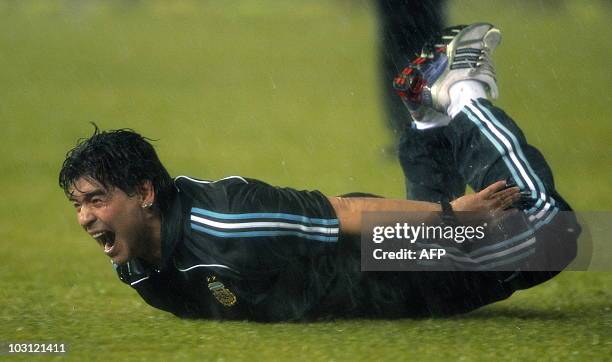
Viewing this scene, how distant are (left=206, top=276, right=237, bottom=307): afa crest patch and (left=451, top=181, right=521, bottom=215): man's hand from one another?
87cm

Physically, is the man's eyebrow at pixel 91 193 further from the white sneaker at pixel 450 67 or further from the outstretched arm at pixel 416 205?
the white sneaker at pixel 450 67

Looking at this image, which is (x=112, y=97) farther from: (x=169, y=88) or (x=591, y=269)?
(x=591, y=269)

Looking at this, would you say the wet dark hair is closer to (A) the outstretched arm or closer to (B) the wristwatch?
(A) the outstretched arm

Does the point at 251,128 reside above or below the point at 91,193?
above

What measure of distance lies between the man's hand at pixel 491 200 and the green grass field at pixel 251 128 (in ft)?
1.49

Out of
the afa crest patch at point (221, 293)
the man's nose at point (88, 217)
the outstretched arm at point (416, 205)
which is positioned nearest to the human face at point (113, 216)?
the man's nose at point (88, 217)

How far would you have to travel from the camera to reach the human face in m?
4.61

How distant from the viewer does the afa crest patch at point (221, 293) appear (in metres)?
4.67

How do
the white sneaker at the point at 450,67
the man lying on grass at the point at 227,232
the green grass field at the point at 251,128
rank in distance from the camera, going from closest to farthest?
the man lying on grass at the point at 227,232, the green grass field at the point at 251,128, the white sneaker at the point at 450,67

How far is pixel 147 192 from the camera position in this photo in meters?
4.70

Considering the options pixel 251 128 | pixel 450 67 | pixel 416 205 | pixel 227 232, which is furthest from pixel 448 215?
pixel 251 128

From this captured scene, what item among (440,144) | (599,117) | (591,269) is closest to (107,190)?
(440,144)

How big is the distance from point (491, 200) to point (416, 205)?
0.27 meters

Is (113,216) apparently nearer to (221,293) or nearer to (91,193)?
(91,193)
